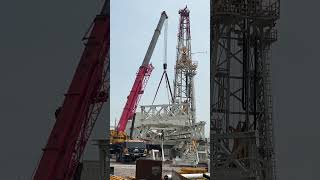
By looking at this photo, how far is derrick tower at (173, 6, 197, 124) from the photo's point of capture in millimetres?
2721

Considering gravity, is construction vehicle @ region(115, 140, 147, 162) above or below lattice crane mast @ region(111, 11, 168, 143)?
below

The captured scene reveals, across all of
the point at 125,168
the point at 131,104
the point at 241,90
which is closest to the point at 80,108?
the point at 131,104

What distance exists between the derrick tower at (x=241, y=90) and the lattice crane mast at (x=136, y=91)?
15.9 inches

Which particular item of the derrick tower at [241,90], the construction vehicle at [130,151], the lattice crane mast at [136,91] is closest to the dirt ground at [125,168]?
the construction vehicle at [130,151]

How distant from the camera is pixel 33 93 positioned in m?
2.70

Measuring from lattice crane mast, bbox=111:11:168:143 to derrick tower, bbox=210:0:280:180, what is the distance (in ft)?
1.32

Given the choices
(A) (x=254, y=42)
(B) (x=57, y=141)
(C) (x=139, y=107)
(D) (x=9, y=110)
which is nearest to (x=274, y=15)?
(A) (x=254, y=42)

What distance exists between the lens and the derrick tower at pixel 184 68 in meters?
2.72

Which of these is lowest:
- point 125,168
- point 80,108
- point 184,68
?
point 125,168

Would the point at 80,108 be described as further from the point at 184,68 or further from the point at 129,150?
the point at 184,68

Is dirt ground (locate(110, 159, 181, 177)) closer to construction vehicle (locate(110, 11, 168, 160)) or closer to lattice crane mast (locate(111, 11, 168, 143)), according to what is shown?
construction vehicle (locate(110, 11, 168, 160))

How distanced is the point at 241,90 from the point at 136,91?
27.3 inches

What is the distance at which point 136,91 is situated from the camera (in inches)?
108

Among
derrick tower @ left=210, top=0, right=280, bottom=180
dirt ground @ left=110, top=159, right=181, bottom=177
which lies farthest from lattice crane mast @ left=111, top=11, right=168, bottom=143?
derrick tower @ left=210, top=0, right=280, bottom=180
